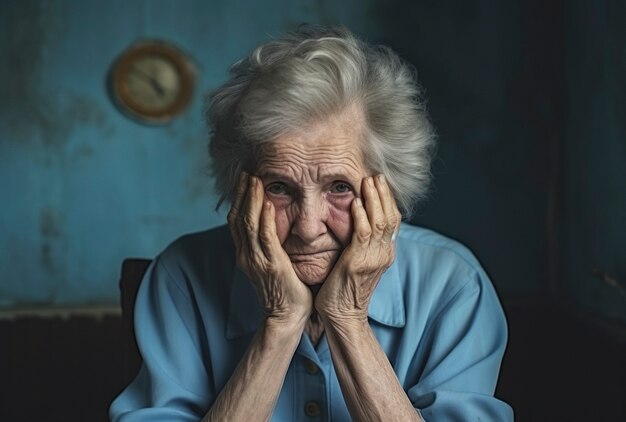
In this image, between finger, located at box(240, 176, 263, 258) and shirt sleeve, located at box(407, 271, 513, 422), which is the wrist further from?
shirt sleeve, located at box(407, 271, 513, 422)

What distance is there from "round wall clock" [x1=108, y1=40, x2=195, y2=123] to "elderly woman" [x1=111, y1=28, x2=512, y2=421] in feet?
6.04

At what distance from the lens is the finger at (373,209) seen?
5.49ft

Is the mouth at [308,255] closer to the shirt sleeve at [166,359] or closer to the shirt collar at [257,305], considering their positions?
the shirt collar at [257,305]

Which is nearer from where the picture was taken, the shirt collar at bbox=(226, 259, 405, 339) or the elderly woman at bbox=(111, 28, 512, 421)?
the elderly woman at bbox=(111, 28, 512, 421)

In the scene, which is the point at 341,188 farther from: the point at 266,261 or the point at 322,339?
the point at 322,339

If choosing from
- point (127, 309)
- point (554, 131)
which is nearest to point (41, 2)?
point (127, 309)

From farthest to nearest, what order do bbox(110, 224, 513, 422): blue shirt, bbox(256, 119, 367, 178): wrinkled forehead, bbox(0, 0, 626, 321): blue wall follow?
bbox(0, 0, 626, 321): blue wall
bbox(110, 224, 513, 422): blue shirt
bbox(256, 119, 367, 178): wrinkled forehead

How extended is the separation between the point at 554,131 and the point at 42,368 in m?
2.38

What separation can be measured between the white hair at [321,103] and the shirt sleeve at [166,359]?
26 centimetres

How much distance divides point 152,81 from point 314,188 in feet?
7.07

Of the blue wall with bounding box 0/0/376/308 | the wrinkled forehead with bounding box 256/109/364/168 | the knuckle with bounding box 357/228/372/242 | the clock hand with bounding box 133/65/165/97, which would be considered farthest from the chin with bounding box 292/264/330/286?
the clock hand with bounding box 133/65/165/97

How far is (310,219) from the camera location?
5.40 feet

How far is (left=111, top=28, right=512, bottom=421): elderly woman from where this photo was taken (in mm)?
1646

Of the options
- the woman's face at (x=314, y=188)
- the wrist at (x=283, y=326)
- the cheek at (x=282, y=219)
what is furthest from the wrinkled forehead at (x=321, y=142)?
the wrist at (x=283, y=326)
